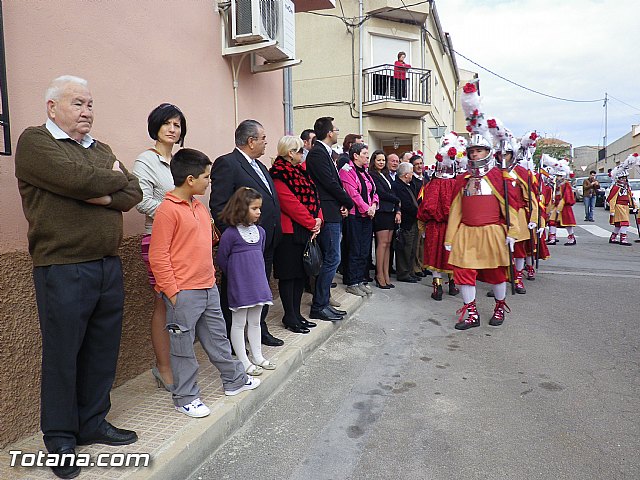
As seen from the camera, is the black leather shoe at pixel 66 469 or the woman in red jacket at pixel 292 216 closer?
the black leather shoe at pixel 66 469

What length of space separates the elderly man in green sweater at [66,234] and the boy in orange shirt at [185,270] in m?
0.37

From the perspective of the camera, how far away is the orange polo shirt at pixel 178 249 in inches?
127

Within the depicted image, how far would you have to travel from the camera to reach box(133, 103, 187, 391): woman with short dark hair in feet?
11.8

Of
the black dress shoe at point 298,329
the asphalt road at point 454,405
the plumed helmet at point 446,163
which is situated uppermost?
the plumed helmet at point 446,163

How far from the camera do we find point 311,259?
16.3 ft

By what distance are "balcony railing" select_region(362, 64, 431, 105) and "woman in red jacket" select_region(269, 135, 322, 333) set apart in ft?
45.0

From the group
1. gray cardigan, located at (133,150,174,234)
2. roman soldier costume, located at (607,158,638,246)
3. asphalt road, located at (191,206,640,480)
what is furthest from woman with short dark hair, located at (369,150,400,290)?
roman soldier costume, located at (607,158,638,246)

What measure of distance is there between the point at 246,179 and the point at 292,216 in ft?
2.77

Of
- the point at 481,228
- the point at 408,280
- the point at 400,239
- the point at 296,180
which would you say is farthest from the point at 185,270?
the point at 408,280

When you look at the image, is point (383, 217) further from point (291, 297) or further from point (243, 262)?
point (243, 262)

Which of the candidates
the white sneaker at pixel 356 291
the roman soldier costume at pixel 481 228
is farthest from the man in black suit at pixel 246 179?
the white sneaker at pixel 356 291

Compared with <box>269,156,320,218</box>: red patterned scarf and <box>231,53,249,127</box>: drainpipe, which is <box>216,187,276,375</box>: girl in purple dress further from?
<box>231,53,249,127</box>: drainpipe

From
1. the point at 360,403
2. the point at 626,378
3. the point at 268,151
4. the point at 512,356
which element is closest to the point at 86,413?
the point at 360,403

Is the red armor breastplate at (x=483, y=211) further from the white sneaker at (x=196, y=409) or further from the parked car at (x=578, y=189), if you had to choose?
the parked car at (x=578, y=189)
